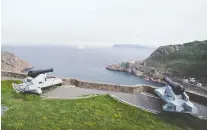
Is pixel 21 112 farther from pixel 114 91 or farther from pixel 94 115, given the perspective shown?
pixel 114 91

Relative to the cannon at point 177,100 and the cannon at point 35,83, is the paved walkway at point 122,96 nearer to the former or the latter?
the cannon at point 35,83

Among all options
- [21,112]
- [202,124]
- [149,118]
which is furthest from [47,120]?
[202,124]

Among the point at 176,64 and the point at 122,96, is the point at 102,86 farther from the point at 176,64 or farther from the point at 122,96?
the point at 176,64

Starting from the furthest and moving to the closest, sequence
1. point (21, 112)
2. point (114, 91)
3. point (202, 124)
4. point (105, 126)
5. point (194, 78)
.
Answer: point (194, 78)
point (114, 91)
point (202, 124)
point (21, 112)
point (105, 126)

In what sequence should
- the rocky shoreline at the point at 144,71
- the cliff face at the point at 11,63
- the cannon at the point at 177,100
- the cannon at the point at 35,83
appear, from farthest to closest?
the cliff face at the point at 11,63, the rocky shoreline at the point at 144,71, the cannon at the point at 35,83, the cannon at the point at 177,100

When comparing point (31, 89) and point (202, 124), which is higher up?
point (31, 89)

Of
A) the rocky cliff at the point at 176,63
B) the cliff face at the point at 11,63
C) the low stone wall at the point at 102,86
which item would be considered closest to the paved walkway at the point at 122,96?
the low stone wall at the point at 102,86

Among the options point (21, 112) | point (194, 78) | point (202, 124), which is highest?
point (21, 112)
